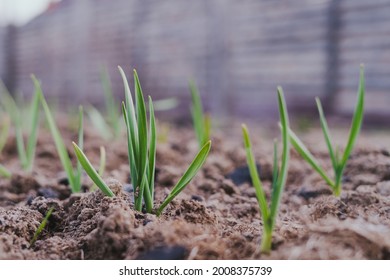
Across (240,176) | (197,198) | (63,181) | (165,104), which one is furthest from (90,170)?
(165,104)

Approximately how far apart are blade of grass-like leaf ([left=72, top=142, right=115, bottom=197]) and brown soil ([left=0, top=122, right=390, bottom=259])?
0.02m

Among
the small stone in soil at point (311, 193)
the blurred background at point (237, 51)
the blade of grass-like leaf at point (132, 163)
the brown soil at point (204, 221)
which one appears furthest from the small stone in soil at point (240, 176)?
the blurred background at point (237, 51)

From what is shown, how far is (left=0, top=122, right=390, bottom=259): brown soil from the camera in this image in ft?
2.25

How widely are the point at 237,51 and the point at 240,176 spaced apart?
3950 mm

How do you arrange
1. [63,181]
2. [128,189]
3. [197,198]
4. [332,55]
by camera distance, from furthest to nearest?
1. [332,55]
2. [63,181]
3. [197,198]
4. [128,189]

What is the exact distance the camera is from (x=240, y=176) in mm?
1444

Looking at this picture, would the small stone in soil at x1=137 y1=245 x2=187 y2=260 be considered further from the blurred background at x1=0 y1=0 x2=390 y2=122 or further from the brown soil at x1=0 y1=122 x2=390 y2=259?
the blurred background at x1=0 y1=0 x2=390 y2=122

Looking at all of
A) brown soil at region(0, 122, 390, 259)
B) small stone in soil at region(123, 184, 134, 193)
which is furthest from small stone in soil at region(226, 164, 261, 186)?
small stone in soil at region(123, 184, 134, 193)

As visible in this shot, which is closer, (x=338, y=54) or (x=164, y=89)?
(x=338, y=54)

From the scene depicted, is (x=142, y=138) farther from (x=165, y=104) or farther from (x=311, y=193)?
(x=165, y=104)

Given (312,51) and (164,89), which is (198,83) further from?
(312,51)

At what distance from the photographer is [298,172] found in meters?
1.49

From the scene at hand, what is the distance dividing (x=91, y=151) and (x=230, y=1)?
3.81 m
